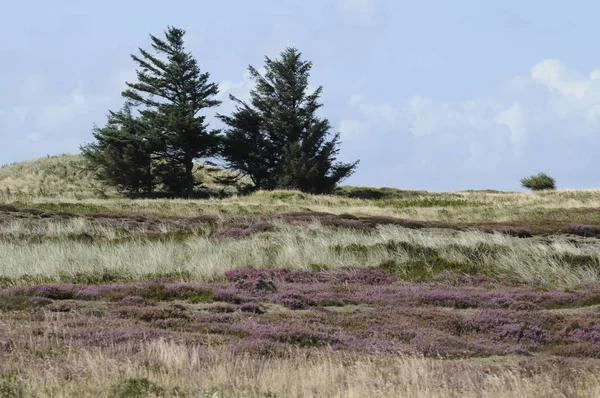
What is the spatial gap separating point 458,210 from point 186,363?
128ft

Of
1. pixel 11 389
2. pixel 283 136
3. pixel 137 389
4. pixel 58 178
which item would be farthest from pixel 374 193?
pixel 11 389

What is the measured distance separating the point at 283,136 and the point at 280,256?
47250 millimetres

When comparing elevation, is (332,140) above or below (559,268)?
above

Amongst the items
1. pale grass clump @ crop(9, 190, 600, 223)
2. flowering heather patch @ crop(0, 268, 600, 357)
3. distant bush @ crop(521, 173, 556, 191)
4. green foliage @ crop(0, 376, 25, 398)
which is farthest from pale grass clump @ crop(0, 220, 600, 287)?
distant bush @ crop(521, 173, 556, 191)

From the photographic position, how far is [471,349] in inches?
384

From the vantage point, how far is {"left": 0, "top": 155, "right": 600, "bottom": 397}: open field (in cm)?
709

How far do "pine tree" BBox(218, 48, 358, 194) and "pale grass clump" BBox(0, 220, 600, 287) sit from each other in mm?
41187

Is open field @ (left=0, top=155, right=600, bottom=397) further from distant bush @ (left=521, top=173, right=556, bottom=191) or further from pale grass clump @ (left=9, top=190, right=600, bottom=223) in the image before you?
distant bush @ (left=521, top=173, right=556, bottom=191)

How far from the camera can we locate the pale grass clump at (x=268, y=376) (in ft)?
21.6

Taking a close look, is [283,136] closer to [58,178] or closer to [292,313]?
[58,178]

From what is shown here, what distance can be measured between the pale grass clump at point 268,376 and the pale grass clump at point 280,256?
26.9ft

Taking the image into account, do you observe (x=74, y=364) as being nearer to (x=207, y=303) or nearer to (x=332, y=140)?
(x=207, y=303)

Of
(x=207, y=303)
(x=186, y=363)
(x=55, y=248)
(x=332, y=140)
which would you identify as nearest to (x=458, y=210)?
(x=332, y=140)

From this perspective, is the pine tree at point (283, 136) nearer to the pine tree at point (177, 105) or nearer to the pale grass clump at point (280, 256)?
the pine tree at point (177, 105)
